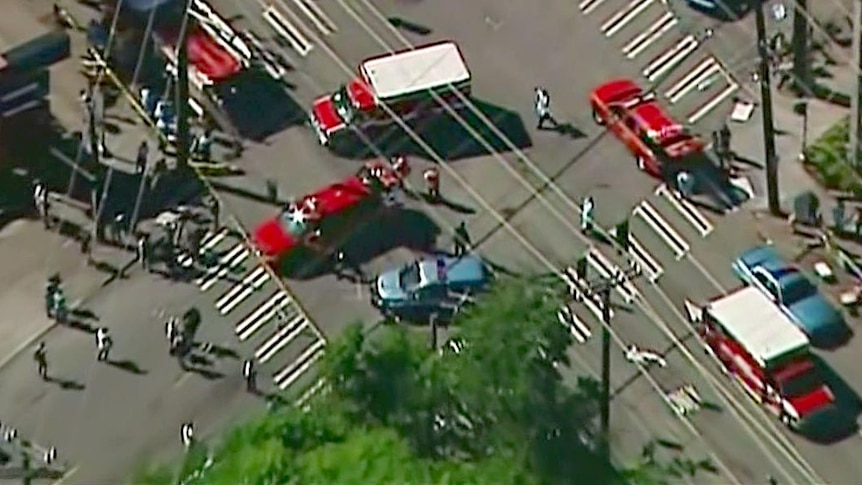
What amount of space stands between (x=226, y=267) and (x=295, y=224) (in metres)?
1.80

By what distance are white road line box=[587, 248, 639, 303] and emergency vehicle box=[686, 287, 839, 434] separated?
1.75 m

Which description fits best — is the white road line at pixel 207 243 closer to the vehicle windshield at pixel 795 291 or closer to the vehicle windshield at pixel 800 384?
the vehicle windshield at pixel 795 291

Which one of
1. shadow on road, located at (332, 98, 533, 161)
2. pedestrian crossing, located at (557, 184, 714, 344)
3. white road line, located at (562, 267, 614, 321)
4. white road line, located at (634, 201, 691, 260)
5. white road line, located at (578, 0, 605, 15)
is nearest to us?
white road line, located at (562, 267, 614, 321)

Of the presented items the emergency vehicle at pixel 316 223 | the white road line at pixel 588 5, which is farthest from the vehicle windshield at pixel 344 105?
the white road line at pixel 588 5

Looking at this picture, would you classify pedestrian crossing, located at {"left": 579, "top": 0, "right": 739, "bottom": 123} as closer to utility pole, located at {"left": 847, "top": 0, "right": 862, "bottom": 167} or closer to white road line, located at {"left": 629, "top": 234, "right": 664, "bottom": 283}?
utility pole, located at {"left": 847, "top": 0, "right": 862, "bottom": 167}

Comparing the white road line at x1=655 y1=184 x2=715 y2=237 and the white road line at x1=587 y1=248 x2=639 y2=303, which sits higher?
the white road line at x1=655 y1=184 x2=715 y2=237

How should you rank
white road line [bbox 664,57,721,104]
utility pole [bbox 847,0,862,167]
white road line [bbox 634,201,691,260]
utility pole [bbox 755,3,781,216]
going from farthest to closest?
white road line [bbox 664,57,721,104]
utility pole [bbox 847,0,862,167]
white road line [bbox 634,201,691,260]
utility pole [bbox 755,3,781,216]

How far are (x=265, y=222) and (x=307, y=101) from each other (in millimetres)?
4712

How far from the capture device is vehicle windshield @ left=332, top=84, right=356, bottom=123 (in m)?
60.2

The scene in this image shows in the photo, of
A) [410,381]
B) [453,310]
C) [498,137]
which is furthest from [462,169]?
[410,381]

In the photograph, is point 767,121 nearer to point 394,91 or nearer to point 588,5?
point 588,5

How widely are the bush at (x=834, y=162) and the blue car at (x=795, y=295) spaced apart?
3309mm

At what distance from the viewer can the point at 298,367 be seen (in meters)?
54.6

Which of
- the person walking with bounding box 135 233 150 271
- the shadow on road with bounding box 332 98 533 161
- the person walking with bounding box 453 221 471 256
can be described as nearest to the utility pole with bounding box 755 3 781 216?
the shadow on road with bounding box 332 98 533 161
